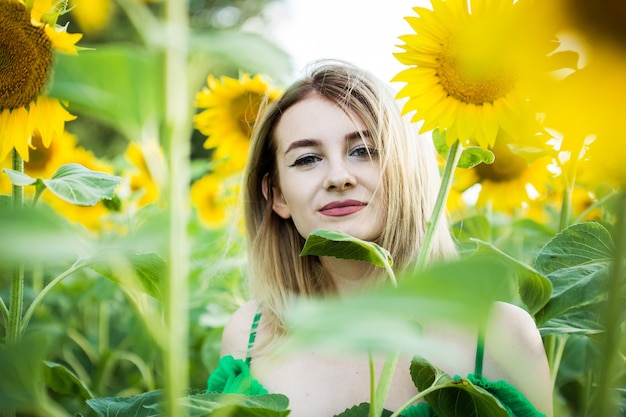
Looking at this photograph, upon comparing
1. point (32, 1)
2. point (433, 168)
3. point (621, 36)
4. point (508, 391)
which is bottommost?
point (508, 391)

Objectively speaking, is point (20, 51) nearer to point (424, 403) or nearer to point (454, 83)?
point (454, 83)

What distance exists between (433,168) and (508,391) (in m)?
0.53

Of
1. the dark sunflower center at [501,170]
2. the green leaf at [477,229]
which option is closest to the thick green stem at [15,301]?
the green leaf at [477,229]

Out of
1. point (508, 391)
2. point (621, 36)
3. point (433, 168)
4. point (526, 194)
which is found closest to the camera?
point (621, 36)

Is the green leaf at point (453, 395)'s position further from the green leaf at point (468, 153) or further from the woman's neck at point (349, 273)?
the woman's neck at point (349, 273)

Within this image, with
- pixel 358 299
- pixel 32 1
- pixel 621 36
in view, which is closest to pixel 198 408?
pixel 358 299

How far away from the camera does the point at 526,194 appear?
1625 millimetres

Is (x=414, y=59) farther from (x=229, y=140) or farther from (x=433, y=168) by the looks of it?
(x=229, y=140)

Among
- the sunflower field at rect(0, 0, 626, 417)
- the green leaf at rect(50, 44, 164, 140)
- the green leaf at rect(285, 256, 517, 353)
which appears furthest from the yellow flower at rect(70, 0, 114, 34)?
the green leaf at rect(285, 256, 517, 353)

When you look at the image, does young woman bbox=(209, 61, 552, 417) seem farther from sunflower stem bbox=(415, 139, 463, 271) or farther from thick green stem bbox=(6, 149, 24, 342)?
thick green stem bbox=(6, 149, 24, 342)

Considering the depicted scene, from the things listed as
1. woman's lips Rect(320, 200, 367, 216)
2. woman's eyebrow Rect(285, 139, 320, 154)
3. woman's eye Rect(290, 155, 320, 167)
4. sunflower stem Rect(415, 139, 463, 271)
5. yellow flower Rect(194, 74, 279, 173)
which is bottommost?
sunflower stem Rect(415, 139, 463, 271)

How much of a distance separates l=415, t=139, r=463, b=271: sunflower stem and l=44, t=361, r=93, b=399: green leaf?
1.62 feet

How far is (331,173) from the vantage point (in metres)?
1.17

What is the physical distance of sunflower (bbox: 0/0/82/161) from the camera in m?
0.81
